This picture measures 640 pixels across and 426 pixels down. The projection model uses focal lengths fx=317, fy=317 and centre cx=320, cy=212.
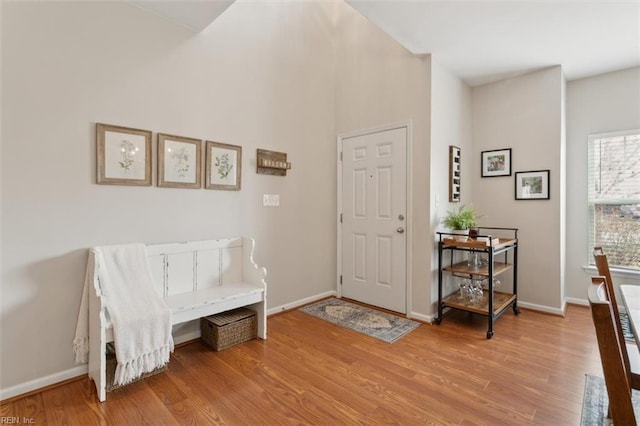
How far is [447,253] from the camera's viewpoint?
3457mm

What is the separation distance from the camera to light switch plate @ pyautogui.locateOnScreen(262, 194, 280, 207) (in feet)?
10.8

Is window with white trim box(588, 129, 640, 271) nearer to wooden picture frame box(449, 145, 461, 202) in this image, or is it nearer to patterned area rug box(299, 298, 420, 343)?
wooden picture frame box(449, 145, 461, 202)

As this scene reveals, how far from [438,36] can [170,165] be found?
99.6 inches

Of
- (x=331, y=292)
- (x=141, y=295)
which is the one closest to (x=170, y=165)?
(x=141, y=295)

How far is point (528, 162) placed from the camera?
11.5ft

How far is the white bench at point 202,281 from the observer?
228 centimetres

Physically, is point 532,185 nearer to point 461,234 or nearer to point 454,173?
point 454,173

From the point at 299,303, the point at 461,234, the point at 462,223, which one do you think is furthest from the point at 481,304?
the point at 299,303

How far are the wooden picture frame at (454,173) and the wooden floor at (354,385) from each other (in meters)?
1.43

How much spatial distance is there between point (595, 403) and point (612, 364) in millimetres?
1376

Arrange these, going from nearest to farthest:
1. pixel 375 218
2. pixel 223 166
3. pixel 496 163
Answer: pixel 223 166
pixel 375 218
pixel 496 163

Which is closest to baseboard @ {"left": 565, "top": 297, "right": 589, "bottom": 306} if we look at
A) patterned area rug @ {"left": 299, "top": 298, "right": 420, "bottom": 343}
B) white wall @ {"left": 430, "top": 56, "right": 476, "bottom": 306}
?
white wall @ {"left": 430, "top": 56, "right": 476, "bottom": 306}

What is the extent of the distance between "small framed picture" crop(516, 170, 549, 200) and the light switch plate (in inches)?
106

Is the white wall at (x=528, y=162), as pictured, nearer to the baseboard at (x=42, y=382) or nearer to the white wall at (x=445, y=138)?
the white wall at (x=445, y=138)
